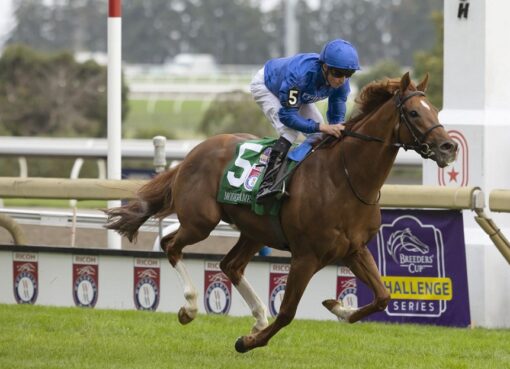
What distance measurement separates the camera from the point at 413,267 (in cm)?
840

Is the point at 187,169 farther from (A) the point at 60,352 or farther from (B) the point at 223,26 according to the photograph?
(B) the point at 223,26

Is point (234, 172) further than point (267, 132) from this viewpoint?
No

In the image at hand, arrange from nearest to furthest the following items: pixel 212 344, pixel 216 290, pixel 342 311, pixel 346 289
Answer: pixel 342 311
pixel 212 344
pixel 346 289
pixel 216 290

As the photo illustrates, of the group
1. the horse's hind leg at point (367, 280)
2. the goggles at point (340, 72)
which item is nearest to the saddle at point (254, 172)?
the goggles at point (340, 72)

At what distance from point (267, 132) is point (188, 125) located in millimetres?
12367

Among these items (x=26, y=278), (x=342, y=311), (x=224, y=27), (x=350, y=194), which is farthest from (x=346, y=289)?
(x=224, y=27)

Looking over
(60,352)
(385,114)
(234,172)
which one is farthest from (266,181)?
(60,352)

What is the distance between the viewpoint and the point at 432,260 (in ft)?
27.4

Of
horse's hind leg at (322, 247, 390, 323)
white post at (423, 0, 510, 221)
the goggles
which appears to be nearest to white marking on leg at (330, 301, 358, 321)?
horse's hind leg at (322, 247, 390, 323)

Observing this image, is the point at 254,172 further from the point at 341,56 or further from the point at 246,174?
the point at 341,56

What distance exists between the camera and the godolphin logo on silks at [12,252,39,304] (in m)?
9.27

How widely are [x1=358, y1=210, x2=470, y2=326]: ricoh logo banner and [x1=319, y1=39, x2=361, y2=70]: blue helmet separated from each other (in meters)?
1.97

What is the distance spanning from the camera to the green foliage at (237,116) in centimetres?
2616

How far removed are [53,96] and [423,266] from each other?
77.0ft
